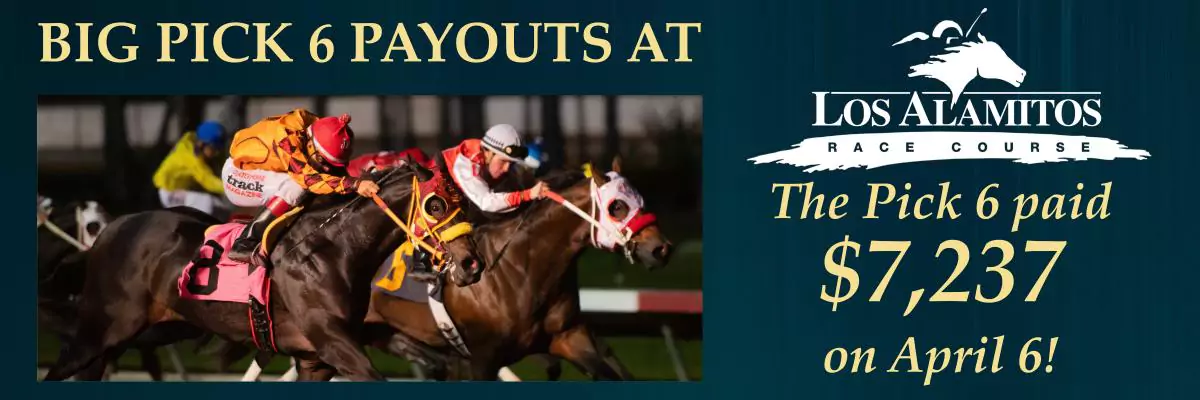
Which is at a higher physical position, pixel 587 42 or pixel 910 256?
pixel 587 42

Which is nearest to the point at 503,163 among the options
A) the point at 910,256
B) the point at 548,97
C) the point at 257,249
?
the point at 548,97

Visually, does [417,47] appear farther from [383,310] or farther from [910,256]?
[910,256]

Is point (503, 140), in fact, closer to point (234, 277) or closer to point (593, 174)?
point (593, 174)

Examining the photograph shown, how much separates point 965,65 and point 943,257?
3.19 ft

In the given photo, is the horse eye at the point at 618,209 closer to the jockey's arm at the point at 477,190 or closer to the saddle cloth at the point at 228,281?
the jockey's arm at the point at 477,190

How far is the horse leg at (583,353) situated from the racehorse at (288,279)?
2.78 feet

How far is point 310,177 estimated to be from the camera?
12.4 m

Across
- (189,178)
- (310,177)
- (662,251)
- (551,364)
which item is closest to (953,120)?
(662,251)

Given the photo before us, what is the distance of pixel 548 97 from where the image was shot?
42.3ft

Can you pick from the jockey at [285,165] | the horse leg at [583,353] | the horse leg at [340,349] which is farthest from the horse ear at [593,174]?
the horse leg at [340,349]

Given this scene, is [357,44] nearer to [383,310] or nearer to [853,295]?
[383,310]

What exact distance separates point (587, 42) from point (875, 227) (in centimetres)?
172

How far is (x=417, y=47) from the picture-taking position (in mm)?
12547

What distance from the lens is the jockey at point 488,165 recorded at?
41.9 feet
